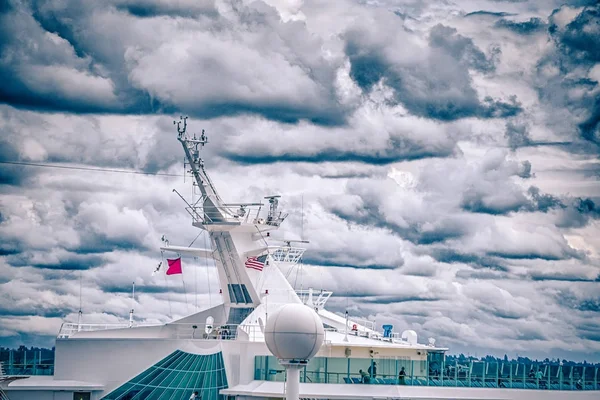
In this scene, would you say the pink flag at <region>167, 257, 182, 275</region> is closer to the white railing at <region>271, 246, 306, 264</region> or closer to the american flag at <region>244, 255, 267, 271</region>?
the american flag at <region>244, 255, 267, 271</region>

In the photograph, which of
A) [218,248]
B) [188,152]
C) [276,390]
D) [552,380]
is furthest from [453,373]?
[188,152]

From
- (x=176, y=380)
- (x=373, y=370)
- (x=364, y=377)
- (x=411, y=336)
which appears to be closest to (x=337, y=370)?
(x=364, y=377)

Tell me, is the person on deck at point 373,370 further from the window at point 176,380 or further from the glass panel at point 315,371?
the window at point 176,380

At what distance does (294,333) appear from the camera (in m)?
46.1

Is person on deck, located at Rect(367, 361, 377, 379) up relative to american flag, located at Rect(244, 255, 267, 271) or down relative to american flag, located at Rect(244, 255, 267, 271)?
down

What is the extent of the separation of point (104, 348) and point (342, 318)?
1835 centimetres

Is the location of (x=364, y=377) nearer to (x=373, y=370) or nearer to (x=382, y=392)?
(x=373, y=370)

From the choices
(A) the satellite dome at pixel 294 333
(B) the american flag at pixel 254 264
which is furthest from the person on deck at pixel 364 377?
(A) the satellite dome at pixel 294 333

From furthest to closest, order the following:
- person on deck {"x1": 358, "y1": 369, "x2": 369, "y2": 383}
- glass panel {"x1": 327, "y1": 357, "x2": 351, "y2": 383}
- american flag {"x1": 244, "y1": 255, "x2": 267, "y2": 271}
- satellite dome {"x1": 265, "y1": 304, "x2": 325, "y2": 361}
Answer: american flag {"x1": 244, "y1": 255, "x2": 267, "y2": 271} < glass panel {"x1": 327, "y1": 357, "x2": 351, "y2": 383} < person on deck {"x1": 358, "y1": 369, "x2": 369, "y2": 383} < satellite dome {"x1": 265, "y1": 304, "x2": 325, "y2": 361}

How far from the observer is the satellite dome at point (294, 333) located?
46.1 meters

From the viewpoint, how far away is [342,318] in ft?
232

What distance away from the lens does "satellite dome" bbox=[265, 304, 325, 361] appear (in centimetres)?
4612

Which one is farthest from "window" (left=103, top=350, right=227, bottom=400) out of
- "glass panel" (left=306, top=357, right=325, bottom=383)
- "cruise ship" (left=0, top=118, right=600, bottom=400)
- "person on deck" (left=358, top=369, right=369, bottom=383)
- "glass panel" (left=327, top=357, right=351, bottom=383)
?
"person on deck" (left=358, top=369, right=369, bottom=383)

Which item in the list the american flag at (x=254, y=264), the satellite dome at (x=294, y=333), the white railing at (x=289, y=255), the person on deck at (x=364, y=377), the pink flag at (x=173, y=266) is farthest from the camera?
the white railing at (x=289, y=255)
